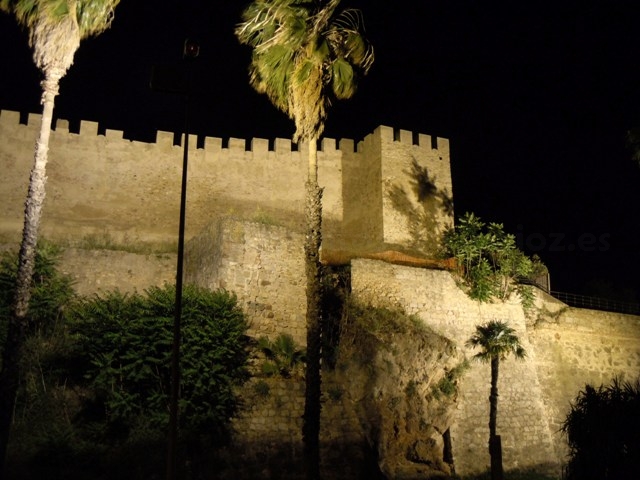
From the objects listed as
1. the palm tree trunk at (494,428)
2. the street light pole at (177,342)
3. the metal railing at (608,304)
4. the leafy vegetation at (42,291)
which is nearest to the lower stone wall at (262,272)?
the leafy vegetation at (42,291)

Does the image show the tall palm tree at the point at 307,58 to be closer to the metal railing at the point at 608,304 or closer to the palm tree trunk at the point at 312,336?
the palm tree trunk at the point at 312,336

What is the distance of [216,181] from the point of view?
94.0 ft

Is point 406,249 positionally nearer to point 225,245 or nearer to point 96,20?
point 225,245

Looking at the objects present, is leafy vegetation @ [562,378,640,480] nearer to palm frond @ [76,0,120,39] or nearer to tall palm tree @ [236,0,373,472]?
tall palm tree @ [236,0,373,472]

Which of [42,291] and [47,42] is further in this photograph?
[42,291]

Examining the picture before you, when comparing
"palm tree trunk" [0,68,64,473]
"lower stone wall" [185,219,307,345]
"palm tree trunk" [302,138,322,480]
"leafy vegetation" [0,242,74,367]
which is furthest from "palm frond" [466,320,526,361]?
"palm tree trunk" [0,68,64,473]

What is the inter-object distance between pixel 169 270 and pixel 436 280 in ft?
30.2

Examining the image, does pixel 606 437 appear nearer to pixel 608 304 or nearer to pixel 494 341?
pixel 494 341

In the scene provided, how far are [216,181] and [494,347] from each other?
13.6 m

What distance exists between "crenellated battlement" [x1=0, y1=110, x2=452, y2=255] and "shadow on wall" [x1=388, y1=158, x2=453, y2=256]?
59mm

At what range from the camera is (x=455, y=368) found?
20547 mm

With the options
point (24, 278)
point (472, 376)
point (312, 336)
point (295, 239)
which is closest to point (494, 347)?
point (472, 376)

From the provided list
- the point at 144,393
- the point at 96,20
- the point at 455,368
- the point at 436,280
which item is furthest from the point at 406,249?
the point at 96,20

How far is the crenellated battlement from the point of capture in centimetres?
2653
